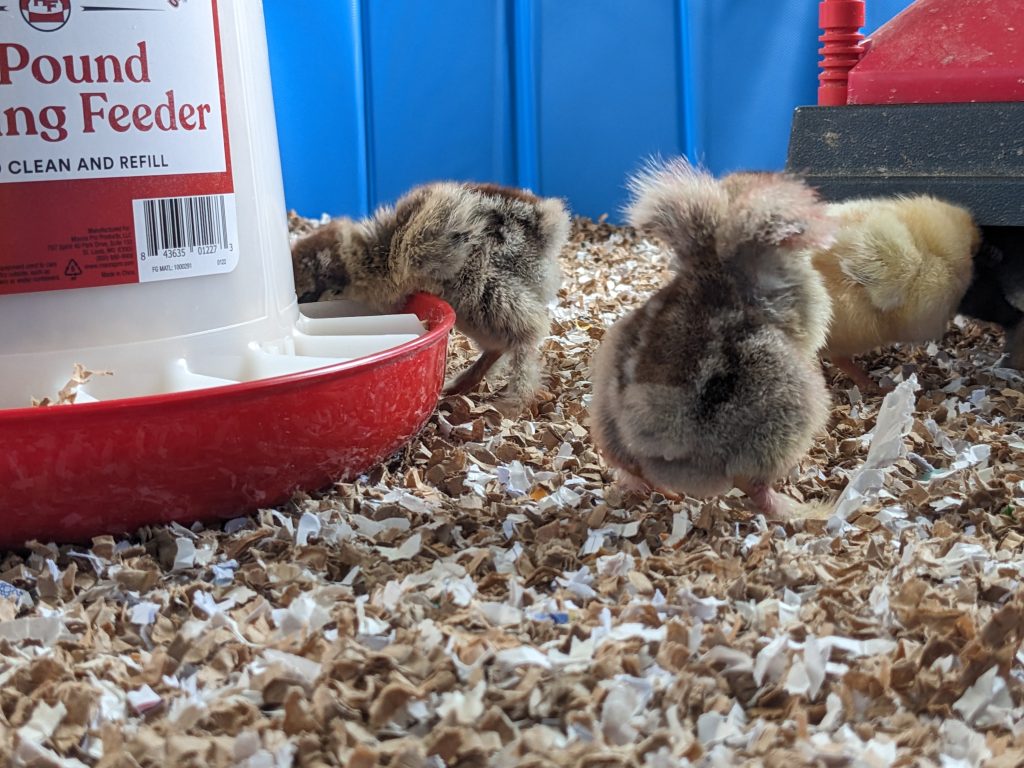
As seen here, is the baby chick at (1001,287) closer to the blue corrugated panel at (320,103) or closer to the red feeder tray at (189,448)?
the red feeder tray at (189,448)

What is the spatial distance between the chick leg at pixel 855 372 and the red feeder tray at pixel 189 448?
3.10ft

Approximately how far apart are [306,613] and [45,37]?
0.80 m

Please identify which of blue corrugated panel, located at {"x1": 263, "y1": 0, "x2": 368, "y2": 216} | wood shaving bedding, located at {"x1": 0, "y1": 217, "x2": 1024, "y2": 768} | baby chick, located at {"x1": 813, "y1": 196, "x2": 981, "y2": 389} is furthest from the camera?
blue corrugated panel, located at {"x1": 263, "y1": 0, "x2": 368, "y2": 216}

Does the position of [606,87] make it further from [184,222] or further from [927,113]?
[184,222]

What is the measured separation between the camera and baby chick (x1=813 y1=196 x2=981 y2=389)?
78.7 inches

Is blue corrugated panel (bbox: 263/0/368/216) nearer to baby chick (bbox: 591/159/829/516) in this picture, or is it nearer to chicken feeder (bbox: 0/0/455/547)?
chicken feeder (bbox: 0/0/455/547)

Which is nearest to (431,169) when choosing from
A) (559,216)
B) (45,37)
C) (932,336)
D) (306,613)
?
(559,216)

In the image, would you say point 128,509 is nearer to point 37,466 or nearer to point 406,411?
point 37,466

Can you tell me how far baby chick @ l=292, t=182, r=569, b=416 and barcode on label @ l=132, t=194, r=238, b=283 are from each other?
55cm

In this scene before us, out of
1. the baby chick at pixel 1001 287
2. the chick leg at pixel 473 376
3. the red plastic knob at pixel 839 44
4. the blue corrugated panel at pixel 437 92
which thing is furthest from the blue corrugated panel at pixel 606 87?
the chick leg at pixel 473 376

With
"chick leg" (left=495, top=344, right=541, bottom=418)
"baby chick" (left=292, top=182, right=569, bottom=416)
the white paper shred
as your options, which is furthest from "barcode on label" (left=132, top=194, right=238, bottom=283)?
the white paper shred

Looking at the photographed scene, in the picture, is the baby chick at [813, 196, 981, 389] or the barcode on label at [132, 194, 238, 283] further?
the baby chick at [813, 196, 981, 389]

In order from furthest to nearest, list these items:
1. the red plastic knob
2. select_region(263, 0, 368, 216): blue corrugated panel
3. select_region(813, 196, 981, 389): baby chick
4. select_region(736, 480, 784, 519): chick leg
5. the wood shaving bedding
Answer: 1. select_region(263, 0, 368, 216): blue corrugated panel
2. the red plastic knob
3. select_region(813, 196, 981, 389): baby chick
4. select_region(736, 480, 784, 519): chick leg
5. the wood shaving bedding

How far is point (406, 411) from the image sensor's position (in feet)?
5.49
